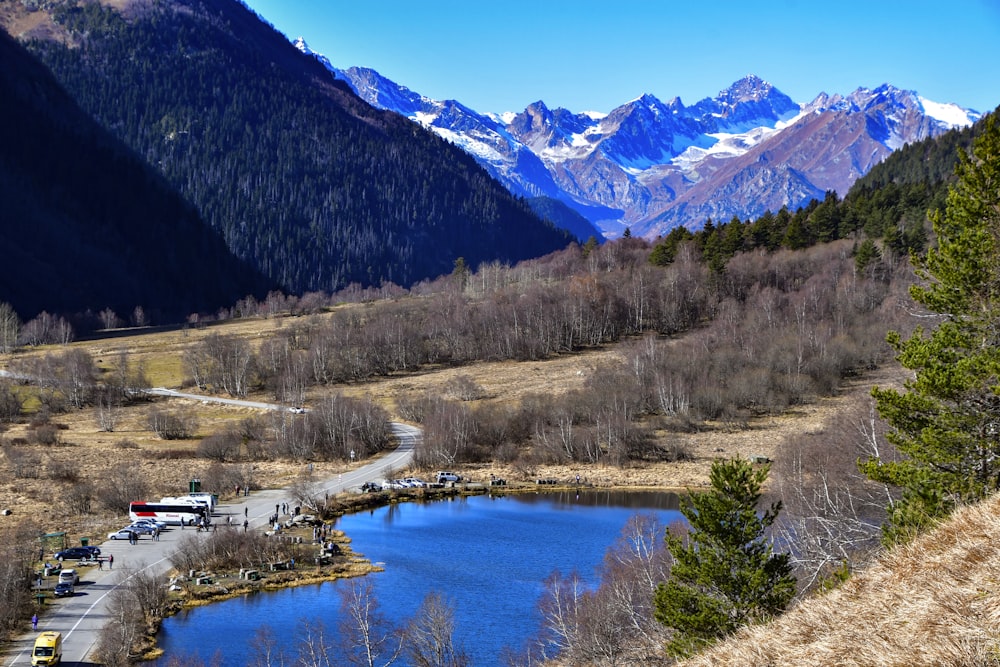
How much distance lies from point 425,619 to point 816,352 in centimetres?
8062

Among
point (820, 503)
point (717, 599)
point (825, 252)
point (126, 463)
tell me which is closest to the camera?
point (717, 599)

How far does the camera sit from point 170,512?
63.4m

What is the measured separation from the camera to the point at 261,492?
7588 centimetres

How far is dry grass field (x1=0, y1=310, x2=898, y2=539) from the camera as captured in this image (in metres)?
71.9

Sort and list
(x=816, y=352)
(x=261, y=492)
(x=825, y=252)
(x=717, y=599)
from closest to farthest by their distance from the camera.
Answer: (x=717, y=599), (x=261, y=492), (x=816, y=352), (x=825, y=252)

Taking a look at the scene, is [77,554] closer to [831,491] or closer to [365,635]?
[365,635]

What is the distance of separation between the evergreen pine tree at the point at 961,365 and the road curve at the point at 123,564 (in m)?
33.7

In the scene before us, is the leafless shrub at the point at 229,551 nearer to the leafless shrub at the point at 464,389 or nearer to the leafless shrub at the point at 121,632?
the leafless shrub at the point at 121,632

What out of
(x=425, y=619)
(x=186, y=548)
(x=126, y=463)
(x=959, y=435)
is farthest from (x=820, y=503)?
Answer: (x=126, y=463)

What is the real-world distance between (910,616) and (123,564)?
5022cm

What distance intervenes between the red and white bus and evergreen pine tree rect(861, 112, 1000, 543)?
169 ft

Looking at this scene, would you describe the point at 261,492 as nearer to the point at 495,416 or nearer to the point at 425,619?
the point at 495,416

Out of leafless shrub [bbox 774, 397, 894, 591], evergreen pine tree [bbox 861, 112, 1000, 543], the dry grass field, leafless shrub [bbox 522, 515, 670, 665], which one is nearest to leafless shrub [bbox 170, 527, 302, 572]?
the dry grass field

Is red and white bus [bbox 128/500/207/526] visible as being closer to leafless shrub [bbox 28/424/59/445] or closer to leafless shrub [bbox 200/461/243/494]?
leafless shrub [bbox 200/461/243/494]
